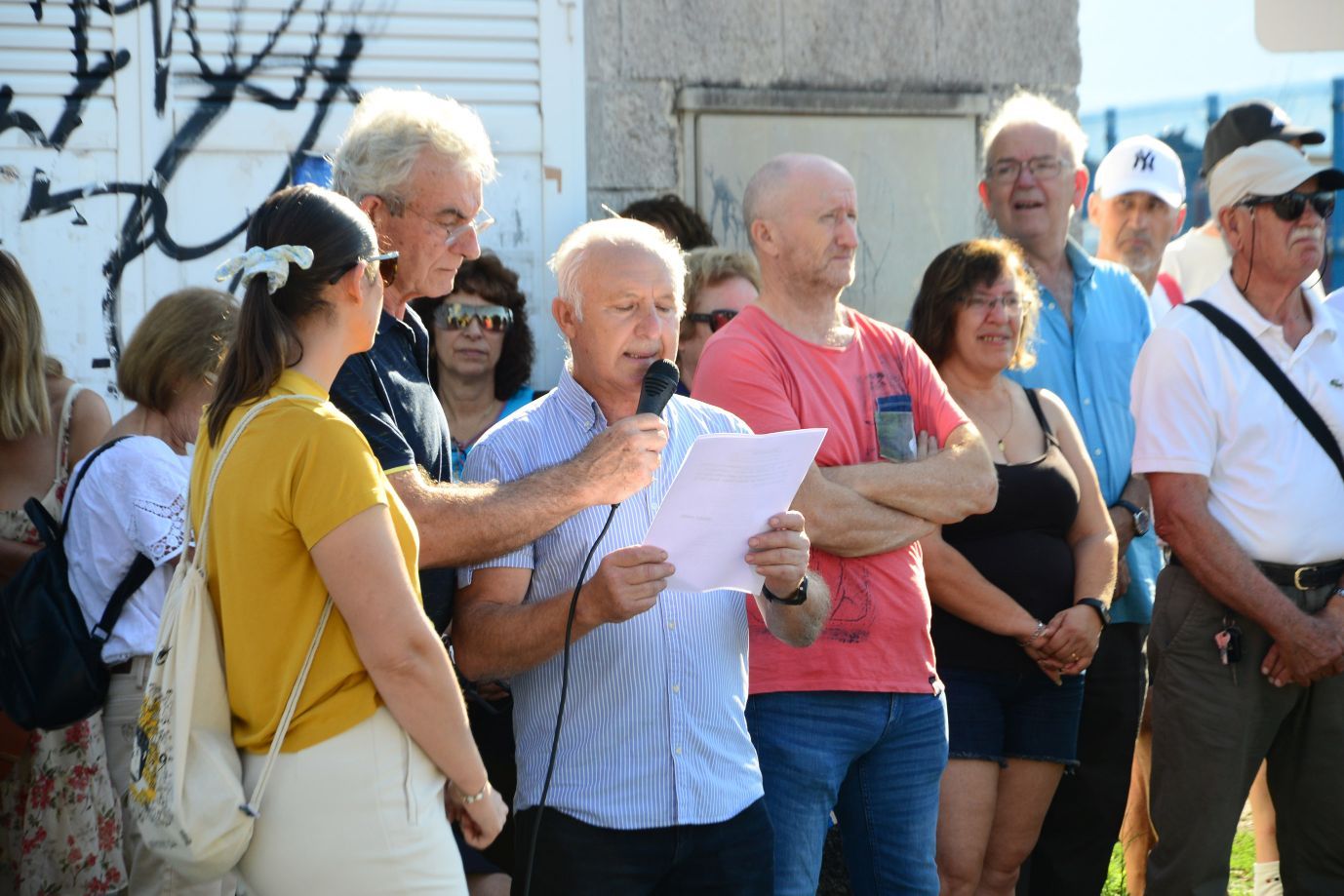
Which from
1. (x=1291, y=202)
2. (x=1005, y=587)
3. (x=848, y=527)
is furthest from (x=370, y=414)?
(x=1291, y=202)

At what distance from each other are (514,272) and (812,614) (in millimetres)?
2742

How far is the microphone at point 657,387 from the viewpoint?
3023 millimetres

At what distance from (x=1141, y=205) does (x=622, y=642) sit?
3651 millimetres

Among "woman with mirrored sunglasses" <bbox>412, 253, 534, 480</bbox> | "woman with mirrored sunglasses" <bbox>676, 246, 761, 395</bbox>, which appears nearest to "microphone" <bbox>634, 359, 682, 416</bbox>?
"woman with mirrored sunglasses" <bbox>676, 246, 761, 395</bbox>

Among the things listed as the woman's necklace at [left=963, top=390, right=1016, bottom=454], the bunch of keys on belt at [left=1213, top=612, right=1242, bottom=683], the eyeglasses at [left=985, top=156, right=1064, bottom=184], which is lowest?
the bunch of keys on belt at [left=1213, top=612, right=1242, bottom=683]

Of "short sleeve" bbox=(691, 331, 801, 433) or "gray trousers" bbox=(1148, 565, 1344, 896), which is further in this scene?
"gray trousers" bbox=(1148, 565, 1344, 896)

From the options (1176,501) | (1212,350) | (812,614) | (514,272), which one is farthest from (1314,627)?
(514,272)

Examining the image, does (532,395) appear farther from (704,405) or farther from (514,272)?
(704,405)

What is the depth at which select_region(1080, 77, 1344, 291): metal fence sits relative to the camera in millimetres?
8883

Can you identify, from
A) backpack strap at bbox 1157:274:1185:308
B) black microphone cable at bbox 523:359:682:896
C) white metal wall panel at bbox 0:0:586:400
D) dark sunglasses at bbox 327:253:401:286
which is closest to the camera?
dark sunglasses at bbox 327:253:401:286

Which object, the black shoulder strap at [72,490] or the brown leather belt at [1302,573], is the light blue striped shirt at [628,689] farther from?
the brown leather belt at [1302,573]

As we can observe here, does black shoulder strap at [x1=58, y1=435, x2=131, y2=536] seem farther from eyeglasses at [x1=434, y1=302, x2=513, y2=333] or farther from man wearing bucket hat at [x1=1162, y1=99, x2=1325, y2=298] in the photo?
man wearing bucket hat at [x1=1162, y1=99, x2=1325, y2=298]

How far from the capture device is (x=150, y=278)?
560 cm

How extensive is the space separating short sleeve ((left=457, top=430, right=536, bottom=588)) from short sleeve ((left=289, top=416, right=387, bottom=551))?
2.13ft
